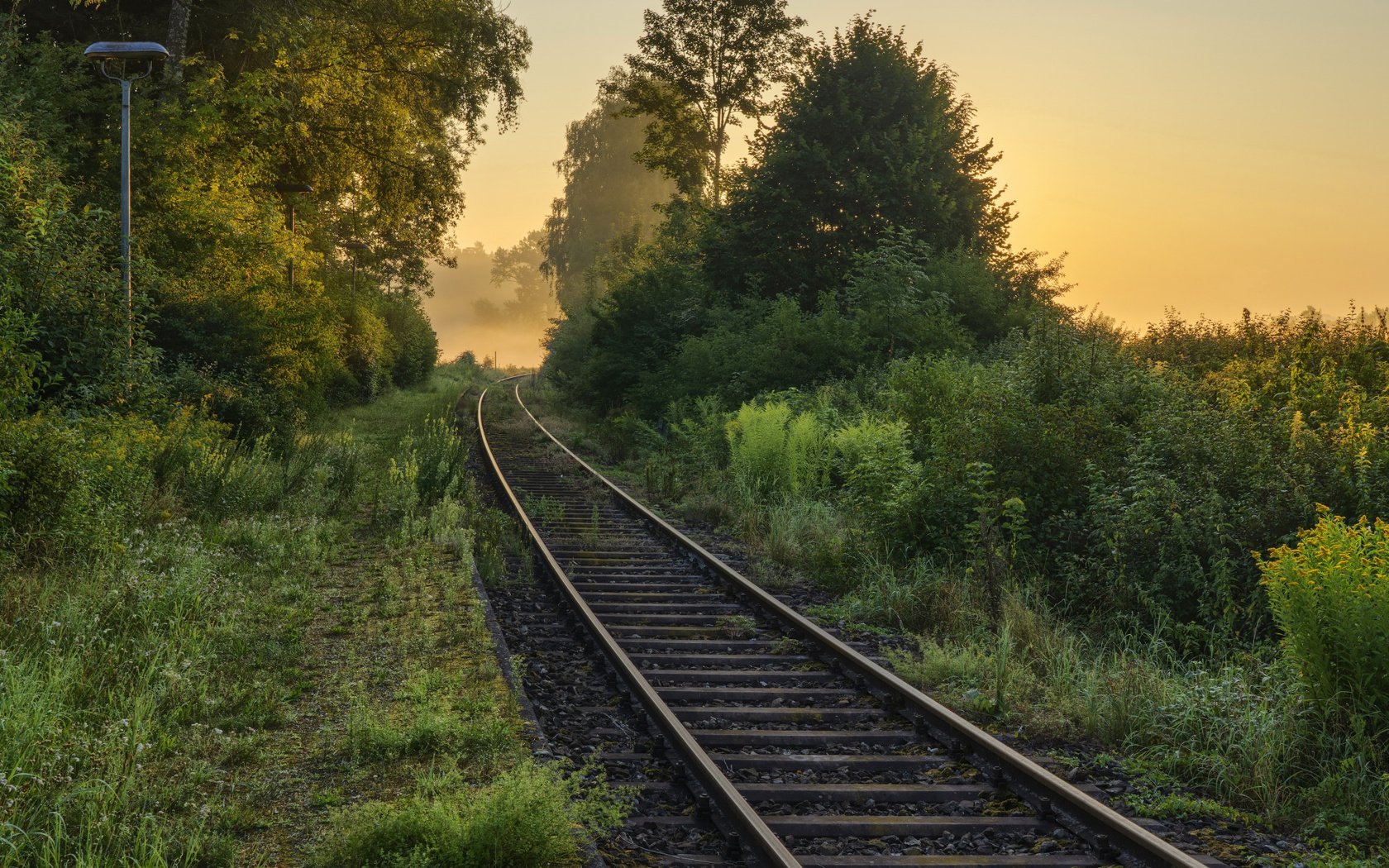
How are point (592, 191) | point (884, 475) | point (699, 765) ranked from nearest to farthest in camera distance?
1. point (699, 765)
2. point (884, 475)
3. point (592, 191)

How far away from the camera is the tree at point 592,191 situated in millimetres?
68875

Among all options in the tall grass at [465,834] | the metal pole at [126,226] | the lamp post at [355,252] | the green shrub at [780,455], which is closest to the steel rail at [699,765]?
the tall grass at [465,834]

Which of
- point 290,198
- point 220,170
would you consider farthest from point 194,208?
point 290,198

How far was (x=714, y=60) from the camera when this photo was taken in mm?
38406

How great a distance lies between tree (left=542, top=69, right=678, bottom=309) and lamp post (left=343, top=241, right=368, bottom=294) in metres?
31.0

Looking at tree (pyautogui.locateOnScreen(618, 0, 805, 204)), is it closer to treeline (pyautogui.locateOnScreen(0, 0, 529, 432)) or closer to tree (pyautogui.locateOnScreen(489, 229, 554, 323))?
treeline (pyautogui.locateOnScreen(0, 0, 529, 432))

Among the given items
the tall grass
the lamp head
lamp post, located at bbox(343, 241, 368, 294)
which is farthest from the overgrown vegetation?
lamp post, located at bbox(343, 241, 368, 294)

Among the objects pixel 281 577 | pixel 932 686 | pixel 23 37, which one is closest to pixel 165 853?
pixel 932 686

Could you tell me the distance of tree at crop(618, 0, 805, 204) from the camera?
37625 mm

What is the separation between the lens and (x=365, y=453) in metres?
18.4

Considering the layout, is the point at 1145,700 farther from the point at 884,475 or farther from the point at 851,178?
the point at 851,178

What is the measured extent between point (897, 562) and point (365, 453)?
11.6 metres

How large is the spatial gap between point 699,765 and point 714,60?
37.0 meters

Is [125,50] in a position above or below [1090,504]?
above
